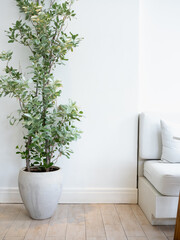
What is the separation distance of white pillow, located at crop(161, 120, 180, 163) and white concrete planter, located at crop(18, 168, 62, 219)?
3.37 ft

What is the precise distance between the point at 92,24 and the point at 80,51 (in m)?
0.29

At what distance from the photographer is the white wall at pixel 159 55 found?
3.02m

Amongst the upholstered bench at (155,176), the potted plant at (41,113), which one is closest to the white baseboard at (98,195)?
the upholstered bench at (155,176)

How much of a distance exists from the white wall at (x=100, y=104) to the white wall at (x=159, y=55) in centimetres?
20

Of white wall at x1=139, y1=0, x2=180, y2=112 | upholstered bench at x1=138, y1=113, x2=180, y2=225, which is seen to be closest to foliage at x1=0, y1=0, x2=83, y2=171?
upholstered bench at x1=138, y1=113, x2=180, y2=225

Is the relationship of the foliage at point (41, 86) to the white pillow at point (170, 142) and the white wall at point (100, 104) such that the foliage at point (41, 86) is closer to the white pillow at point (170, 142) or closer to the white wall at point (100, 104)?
the white wall at point (100, 104)

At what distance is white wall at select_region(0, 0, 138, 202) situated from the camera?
2.86m

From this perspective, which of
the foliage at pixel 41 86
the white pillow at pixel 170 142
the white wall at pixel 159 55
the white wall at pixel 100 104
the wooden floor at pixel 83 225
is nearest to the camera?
the wooden floor at pixel 83 225

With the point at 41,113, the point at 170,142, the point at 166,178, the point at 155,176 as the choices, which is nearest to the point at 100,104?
the point at 41,113

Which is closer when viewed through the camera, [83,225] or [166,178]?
[166,178]

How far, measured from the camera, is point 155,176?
7.92 feet

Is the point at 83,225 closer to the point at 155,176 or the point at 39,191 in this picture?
the point at 39,191

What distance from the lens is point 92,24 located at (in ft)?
9.40

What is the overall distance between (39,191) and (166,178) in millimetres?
1040
